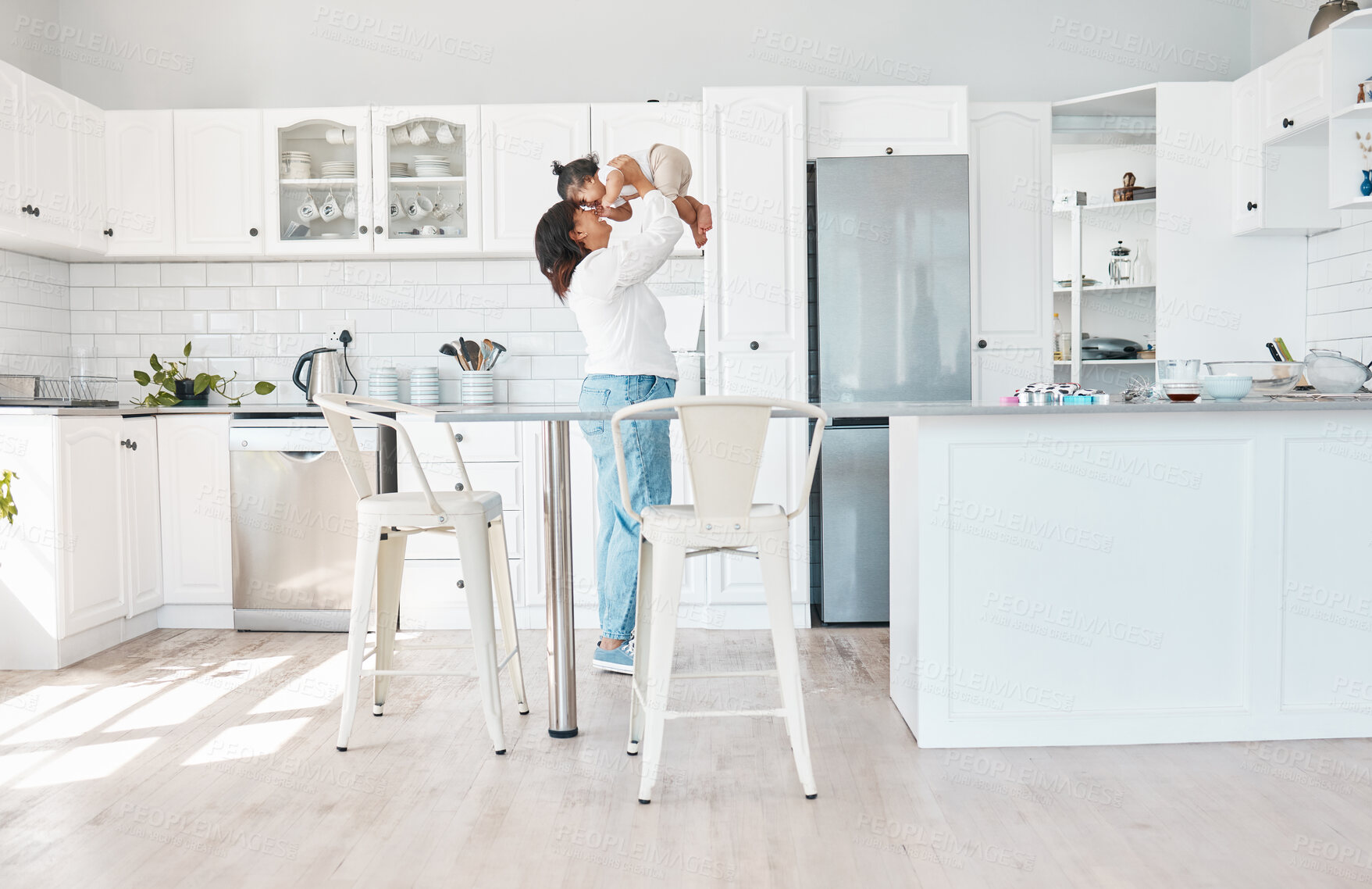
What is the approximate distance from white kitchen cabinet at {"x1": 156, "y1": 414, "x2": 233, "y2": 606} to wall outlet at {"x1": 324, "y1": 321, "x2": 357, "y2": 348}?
68cm

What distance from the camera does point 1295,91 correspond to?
11.8ft

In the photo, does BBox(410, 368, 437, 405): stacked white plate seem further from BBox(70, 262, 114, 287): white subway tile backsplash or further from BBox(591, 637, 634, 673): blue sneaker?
BBox(591, 637, 634, 673): blue sneaker

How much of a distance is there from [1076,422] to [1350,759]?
992 millimetres

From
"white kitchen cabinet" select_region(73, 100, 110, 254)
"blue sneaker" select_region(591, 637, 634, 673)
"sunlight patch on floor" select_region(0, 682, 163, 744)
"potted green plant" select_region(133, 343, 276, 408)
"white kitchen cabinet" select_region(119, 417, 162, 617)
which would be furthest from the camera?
"potted green plant" select_region(133, 343, 276, 408)

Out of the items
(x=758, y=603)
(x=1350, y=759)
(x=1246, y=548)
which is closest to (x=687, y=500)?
(x=758, y=603)

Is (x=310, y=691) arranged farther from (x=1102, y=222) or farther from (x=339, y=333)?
(x=1102, y=222)

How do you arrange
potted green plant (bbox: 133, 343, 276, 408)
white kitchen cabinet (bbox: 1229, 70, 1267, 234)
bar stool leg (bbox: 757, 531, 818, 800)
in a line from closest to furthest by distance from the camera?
bar stool leg (bbox: 757, 531, 818, 800) → white kitchen cabinet (bbox: 1229, 70, 1267, 234) → potted green plant (bbox: 133, 343, 276, 408)

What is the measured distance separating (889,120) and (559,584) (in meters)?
2.39

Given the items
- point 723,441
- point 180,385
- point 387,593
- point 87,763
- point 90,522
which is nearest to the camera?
point 723,441

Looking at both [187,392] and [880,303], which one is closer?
[880,303]

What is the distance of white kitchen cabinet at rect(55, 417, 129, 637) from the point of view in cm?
340

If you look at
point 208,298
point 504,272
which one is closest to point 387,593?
point 504,272

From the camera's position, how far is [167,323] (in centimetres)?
450

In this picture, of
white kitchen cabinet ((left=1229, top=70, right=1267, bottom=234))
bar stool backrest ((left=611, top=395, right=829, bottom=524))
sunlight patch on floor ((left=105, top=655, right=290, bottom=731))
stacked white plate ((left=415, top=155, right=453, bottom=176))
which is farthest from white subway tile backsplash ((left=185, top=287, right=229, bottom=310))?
white kitchen cabinet ((left=1229, top=70, right=1267, bottom=234))
